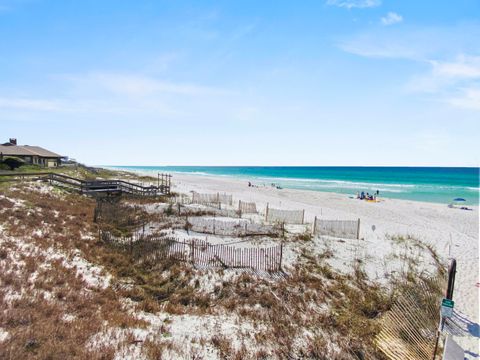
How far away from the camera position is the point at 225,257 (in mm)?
14672

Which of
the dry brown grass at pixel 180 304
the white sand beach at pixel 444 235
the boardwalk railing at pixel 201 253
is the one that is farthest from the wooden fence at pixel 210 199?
the dry brown grass at pixel 180 304

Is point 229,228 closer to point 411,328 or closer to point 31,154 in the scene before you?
point 411,328

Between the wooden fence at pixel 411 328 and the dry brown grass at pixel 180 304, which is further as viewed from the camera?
the wooden fence at pixel 411 328

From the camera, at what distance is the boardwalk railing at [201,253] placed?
13.9 m

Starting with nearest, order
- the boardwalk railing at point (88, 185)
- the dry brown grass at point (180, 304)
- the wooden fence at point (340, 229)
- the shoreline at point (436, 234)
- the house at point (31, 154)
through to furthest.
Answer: the dry brown grass at point (180, 304) < the shoreline at point (436, 234) < the wooden fence at point (340, 229) < the boardwalk railing at point (88, 185) < the house at point (31, 154)

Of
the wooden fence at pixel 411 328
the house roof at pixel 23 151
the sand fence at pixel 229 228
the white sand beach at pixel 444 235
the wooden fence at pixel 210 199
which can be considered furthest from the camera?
the house roof at pixel 23 151

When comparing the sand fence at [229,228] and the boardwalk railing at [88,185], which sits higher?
the boardwalk railing at [88,185]

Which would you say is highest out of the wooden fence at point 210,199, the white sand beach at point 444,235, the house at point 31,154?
the house at point 31,154

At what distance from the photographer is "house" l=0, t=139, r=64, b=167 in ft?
155

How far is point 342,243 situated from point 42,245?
16606 millimetres

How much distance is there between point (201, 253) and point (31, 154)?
48.6 m

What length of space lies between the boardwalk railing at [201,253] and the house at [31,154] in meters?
38.6

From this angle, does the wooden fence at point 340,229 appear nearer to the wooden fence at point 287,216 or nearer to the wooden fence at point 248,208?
the wooden fence at point 287,216

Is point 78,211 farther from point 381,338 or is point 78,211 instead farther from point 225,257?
point 381,338
